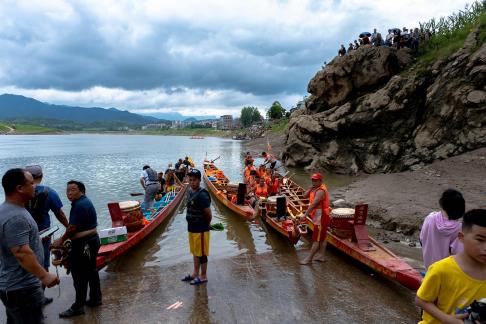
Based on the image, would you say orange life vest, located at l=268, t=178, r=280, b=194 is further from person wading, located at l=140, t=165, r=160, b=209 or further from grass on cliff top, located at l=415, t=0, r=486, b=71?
grass on cliff top, located at l=415, t=0, r=486, b=71

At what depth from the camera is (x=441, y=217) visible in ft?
14.2

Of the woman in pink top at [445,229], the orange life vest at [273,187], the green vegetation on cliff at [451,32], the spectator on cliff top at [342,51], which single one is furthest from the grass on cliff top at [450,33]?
the woman in pink top at [445,229]

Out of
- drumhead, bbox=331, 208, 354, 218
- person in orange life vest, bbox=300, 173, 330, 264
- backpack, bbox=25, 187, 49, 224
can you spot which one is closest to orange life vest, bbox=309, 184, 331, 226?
person in orange life vest, bbox=300, 173, 330, 264

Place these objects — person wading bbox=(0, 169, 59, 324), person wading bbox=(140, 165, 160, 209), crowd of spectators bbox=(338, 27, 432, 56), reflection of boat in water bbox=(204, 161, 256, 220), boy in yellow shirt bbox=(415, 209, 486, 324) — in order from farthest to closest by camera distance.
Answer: crowd of spectators bbox=(338, 27, 432, 56) → person wading bbox=(140, 165, 160, 209) → reflection of boat in water bbox=(204, 161, 256, 220) → person wading bbox=(0, 169, 59, 324) → boy in yellow shirt bbox=(415, 209, 486, 324)

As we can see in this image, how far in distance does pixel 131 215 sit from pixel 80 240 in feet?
13.4

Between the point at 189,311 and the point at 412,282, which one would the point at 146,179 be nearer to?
the point at 189,311

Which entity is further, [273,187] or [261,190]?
[273,187]

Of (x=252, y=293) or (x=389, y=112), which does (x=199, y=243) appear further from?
(x=389, y=112)

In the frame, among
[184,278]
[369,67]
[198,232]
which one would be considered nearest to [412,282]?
[198,232]

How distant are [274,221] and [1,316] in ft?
22.6

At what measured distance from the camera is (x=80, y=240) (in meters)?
5.58

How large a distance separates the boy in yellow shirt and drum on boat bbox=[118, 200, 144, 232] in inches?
326

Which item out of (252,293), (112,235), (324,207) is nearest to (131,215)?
(112,235)

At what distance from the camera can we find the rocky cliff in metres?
17.1
